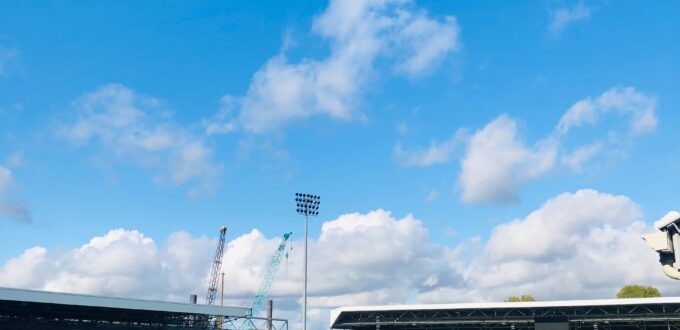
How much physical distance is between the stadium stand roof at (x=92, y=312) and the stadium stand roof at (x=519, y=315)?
55.3ft

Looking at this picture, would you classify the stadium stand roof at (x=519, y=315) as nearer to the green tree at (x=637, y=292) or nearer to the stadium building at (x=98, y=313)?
the stadium building at (x=98, y=313)

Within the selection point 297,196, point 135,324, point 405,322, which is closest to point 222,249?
point 135,324

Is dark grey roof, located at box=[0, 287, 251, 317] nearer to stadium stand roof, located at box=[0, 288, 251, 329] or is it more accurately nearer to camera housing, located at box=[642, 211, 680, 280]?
stadium stand roof, located at box=[0, 288, 251, 329]

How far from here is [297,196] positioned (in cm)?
5209

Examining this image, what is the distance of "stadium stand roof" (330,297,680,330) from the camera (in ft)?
225

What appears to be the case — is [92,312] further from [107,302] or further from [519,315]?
[519,315]

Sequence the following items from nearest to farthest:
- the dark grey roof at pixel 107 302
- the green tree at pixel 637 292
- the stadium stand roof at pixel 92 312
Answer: the dark grey roof at pixel 107 302, the stadium stand roof at pixel 92 312, the green tree at pixel 637 292

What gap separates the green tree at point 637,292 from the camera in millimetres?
132500

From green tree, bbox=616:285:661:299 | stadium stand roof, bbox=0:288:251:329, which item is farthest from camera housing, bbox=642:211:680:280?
green tree, bbox=616:285:661:299

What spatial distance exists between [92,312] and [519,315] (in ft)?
169

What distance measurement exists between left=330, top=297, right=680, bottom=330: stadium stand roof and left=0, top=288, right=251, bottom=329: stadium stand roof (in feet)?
55.3

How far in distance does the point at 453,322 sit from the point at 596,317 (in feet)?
55.0

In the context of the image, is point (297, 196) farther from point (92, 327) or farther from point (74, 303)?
point (92, 327)

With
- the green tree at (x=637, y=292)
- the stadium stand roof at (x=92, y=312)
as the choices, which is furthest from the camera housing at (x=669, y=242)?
the green tree at (x=637, y=292)
